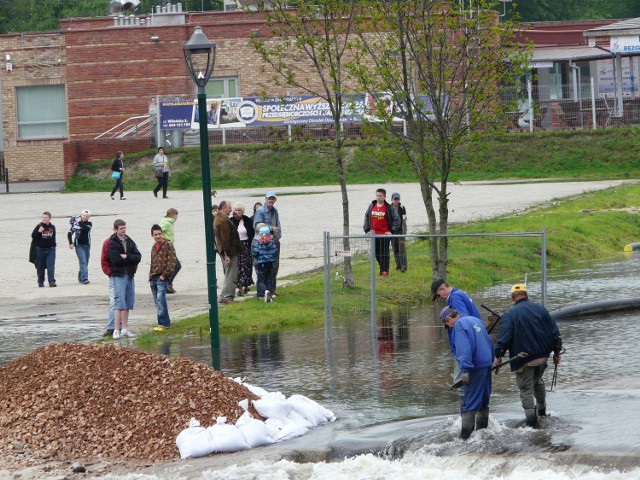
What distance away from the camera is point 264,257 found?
66.4ft

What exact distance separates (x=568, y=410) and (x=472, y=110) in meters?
8.58

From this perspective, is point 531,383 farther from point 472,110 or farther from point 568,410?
point 472,110

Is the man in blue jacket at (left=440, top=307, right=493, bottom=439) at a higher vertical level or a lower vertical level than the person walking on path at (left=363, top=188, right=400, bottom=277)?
lower

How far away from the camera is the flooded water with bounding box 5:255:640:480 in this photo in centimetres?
1073

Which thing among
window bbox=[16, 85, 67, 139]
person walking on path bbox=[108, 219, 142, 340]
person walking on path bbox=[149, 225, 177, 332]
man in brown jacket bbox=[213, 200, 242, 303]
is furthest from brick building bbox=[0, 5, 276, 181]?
person walking on path bbox=[108, 219, 142, 340]

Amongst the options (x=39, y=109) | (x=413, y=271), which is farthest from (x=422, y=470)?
(x=39, y=109)

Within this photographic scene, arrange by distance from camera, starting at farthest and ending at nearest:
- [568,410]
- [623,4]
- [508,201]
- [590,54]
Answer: [623,4]
[590,54]
[508,201]
[568,410]

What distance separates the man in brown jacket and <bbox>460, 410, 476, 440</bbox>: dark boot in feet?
32.4

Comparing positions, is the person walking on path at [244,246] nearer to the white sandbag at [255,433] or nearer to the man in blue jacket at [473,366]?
the white sandbag at [255,433]

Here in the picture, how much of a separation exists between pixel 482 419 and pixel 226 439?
2.55 m

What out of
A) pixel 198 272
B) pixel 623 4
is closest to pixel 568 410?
pixel 198 272

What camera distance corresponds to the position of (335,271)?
2120 cm

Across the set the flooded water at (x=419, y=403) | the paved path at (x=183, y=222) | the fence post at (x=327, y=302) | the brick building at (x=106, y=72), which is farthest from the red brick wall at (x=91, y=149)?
the fence post at (x=327, y=302)

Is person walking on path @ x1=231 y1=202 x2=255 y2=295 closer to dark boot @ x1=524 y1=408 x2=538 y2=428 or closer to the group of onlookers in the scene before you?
the group of onlookers
